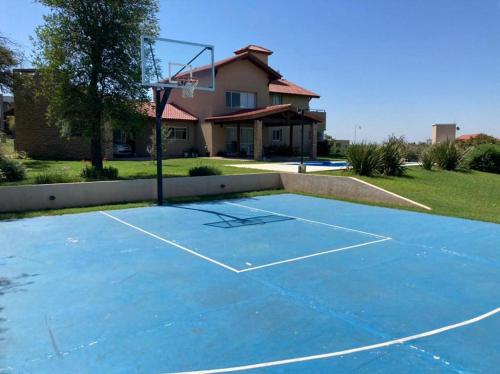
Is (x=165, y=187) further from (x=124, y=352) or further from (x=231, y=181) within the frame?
(x=124, y=352)

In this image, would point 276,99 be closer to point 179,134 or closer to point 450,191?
point 179,134

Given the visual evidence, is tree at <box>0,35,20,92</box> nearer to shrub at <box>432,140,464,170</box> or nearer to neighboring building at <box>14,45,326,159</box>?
neighboring building at <box>14,45,326,159</box>

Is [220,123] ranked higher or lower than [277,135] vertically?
higher

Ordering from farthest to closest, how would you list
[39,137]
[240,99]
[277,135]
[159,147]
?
[277,135]
[240,99]
[39,137]
[159,147]

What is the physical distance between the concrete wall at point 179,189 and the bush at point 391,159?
13.4ft

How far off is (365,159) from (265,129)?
18631mm

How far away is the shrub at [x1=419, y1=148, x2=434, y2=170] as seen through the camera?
23922mm

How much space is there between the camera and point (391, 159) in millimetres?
20453

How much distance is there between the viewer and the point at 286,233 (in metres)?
10.6

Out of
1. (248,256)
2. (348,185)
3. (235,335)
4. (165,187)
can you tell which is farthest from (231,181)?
(235,335)

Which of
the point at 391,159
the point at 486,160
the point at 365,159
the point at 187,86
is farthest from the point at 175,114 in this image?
the point at 486,160

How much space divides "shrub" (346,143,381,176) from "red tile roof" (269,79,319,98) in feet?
68.7

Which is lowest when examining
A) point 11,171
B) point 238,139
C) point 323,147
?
point 11,171

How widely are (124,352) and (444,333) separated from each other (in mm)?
3950
